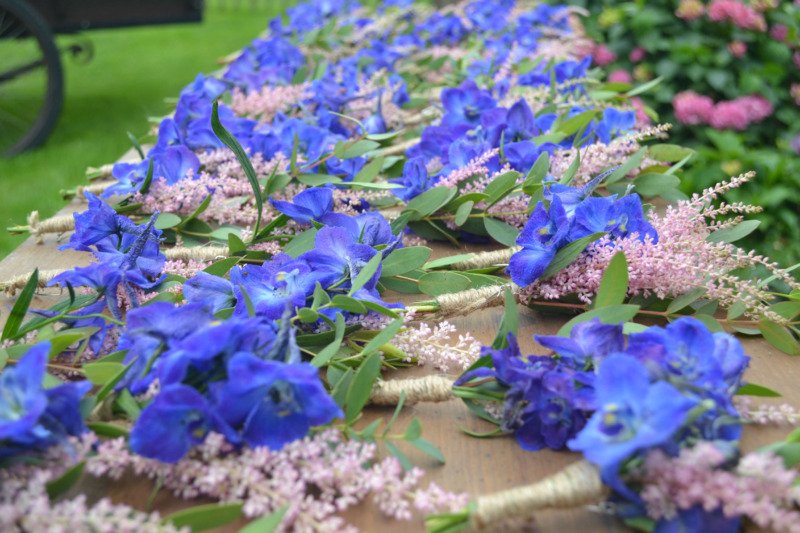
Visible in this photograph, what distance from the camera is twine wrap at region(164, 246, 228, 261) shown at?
1079 mm

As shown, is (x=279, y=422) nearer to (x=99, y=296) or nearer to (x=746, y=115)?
(x=99, y=296)

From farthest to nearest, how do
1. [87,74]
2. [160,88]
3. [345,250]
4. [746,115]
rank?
[87,74] < [160,88] < [746,115] < [345,250]

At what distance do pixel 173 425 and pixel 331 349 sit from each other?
0.59 feet

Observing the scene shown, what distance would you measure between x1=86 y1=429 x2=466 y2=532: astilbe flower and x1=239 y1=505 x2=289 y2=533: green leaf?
0.02 m

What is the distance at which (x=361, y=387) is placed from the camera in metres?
0.74

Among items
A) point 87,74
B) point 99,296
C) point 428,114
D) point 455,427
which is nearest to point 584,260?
point 455,427

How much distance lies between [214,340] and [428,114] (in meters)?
1.29

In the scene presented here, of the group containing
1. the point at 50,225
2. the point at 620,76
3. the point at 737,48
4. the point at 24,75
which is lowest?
the point at 24,75

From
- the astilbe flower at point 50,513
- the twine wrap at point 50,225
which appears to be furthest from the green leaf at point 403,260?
the twine wrap at point 50,225

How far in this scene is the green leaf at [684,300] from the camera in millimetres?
908

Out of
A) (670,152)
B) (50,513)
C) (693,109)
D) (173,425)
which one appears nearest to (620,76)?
(693,109)

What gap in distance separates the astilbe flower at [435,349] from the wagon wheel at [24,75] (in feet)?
10.1

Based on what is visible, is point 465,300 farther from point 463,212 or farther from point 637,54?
point 637,54

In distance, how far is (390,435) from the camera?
71 cm
